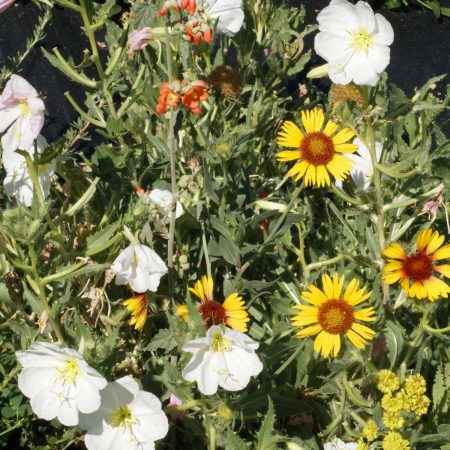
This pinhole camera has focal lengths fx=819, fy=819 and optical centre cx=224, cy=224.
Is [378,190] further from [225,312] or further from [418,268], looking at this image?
[225,312]

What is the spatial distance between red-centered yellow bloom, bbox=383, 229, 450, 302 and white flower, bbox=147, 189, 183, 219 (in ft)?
1.06

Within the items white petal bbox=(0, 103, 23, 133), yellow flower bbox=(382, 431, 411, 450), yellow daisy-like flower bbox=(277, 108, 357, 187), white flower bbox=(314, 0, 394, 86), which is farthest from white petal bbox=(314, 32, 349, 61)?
yellow flower bbox=(382, 431, 411, 450)

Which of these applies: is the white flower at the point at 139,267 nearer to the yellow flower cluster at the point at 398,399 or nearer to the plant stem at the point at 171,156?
the plant stem at the point at 171,156

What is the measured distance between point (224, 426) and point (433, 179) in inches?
25.3

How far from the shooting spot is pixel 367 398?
4.33 ft

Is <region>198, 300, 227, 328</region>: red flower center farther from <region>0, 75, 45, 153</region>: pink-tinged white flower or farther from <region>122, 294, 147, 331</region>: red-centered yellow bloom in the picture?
<region>0, 75, 45, 153</region>: pink-tinged white flower

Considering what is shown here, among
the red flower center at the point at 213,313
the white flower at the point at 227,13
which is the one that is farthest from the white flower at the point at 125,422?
the white flower at the point at 227,13

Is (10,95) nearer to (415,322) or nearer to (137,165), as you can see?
(137,165)

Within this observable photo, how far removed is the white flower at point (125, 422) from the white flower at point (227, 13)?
76 cm

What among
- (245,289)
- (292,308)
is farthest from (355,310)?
(245,289)

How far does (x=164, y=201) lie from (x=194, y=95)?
166 mm

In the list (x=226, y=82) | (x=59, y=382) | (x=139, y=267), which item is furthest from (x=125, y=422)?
(x=226, y=82)

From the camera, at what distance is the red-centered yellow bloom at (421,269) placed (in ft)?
3.87

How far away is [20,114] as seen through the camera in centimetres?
113
